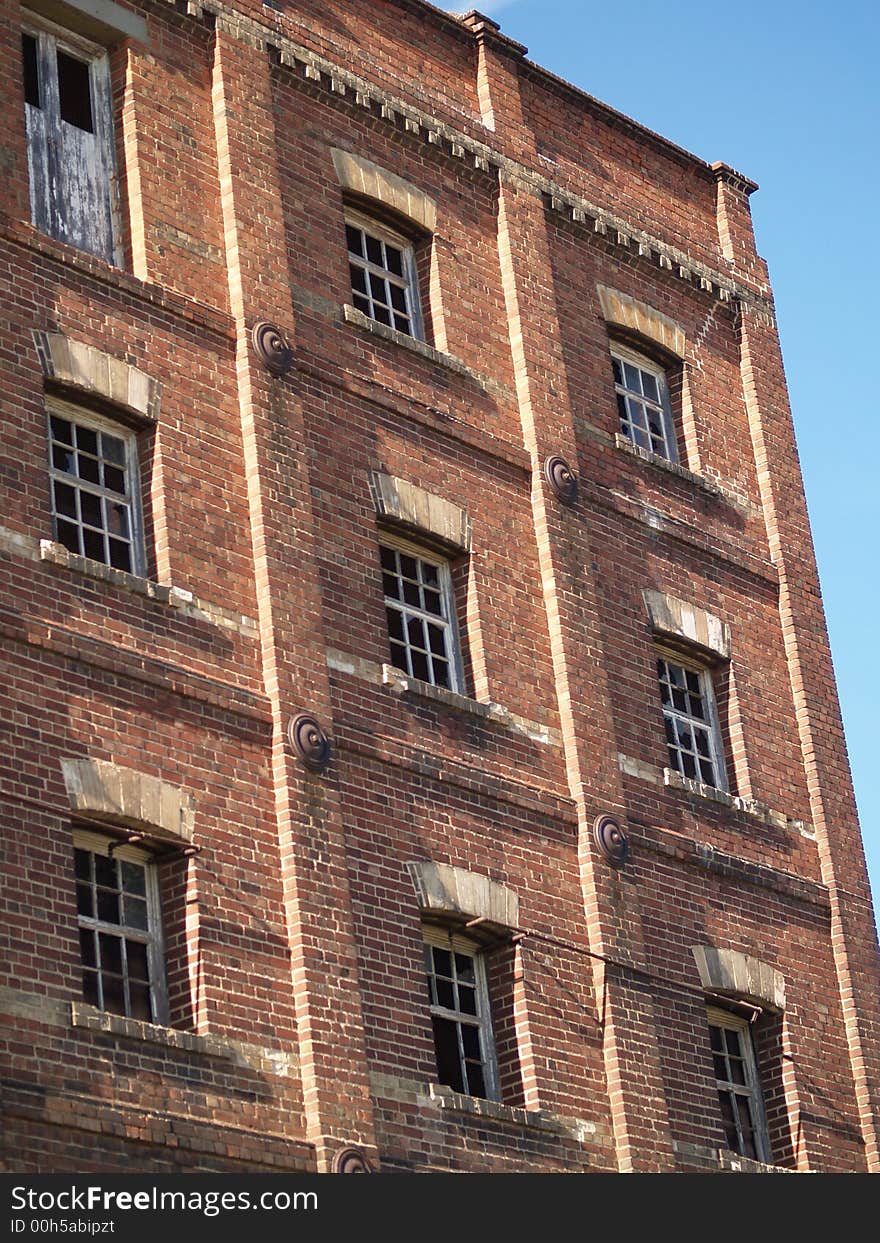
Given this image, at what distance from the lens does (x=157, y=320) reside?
65.7ft

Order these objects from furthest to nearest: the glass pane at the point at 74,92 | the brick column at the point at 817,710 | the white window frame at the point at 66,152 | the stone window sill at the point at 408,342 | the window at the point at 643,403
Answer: the window at the point at 643,403 → the brick column at the point at 817,710 → the stone window sill at the point at 408,342 → the glass pane at the point at 74,92 → the white window frame at the point at 66,152

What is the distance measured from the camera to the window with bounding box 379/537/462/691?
21.1m

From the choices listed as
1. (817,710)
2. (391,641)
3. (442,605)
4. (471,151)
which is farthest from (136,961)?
(471,151)

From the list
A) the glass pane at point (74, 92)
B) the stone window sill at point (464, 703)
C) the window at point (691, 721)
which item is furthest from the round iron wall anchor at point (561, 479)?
the glass pane at point (74, 92)

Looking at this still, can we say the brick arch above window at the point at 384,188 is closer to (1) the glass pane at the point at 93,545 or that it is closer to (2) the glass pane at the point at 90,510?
(2) the glass pane at the point at 90,510

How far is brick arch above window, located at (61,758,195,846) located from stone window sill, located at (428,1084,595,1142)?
283 cm

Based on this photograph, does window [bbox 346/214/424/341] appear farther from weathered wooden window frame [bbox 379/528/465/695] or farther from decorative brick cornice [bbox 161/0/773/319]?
weathered wooden window frame [bbox 379/528/465/695]

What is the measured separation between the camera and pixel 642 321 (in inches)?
995

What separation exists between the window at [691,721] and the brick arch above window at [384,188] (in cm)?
466

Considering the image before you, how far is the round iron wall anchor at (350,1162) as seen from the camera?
696 inches

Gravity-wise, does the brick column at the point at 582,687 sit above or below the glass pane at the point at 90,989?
above

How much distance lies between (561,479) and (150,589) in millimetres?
5418

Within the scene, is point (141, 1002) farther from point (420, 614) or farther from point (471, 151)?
point (471, 151)

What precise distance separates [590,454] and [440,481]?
2345 millimetres
